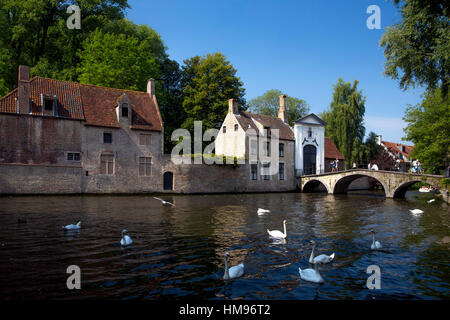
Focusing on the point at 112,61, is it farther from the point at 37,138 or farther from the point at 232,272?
the point at 232,272

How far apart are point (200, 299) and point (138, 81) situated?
34.2 m

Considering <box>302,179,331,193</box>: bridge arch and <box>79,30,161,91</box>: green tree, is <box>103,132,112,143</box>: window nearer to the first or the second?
<box>79,30,161,91</box>: green tree

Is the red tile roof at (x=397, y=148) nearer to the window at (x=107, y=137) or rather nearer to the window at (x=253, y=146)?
the window at (x=253, y=146)

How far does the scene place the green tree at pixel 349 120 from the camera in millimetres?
47250

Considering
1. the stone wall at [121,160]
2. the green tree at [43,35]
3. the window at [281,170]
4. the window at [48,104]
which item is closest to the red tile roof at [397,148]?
the window at [281,170]

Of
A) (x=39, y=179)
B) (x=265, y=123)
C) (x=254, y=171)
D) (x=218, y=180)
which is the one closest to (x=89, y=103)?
(x=39, y=179)

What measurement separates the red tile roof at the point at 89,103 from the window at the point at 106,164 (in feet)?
9.38

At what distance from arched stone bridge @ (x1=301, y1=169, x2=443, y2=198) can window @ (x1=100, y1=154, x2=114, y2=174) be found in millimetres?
23862

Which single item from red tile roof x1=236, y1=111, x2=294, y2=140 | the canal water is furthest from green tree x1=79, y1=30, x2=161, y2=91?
the canal water

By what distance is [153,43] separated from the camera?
4434cm

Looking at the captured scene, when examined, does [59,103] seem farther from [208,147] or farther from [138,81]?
[208,147]

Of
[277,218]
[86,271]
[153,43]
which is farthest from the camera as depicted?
[153,43]

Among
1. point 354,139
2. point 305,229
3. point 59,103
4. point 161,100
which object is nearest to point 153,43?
point 161,100

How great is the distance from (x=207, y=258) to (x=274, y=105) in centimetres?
5742
